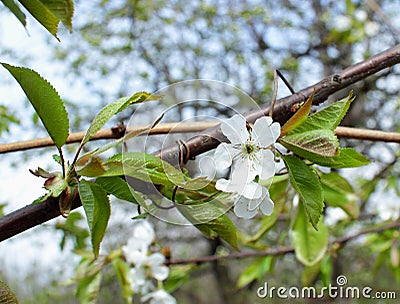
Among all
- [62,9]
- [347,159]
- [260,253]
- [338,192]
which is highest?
[62,9]

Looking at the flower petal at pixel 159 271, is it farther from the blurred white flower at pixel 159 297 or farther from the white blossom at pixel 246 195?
the white blossom at pixel 246 195

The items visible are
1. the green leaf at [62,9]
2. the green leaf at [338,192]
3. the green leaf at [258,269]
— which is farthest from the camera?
the green leaf at [258,269]

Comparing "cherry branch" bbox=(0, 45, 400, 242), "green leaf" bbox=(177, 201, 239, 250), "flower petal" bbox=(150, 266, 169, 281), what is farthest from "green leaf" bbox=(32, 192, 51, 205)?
"flower petal" bbox=(150, 266, 169, 281)

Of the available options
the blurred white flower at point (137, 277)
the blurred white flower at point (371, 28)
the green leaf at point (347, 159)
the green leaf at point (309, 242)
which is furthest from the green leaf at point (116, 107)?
the blurred white flower at point (371, 28)

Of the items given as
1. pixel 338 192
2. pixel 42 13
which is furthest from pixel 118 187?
pixel 338 192

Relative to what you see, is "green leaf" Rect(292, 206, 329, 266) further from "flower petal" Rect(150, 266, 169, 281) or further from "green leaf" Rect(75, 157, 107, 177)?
"green leaf" Rect(75, 157, 107, 177)

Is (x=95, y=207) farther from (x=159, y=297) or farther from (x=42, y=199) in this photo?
(x=159, y=297)
